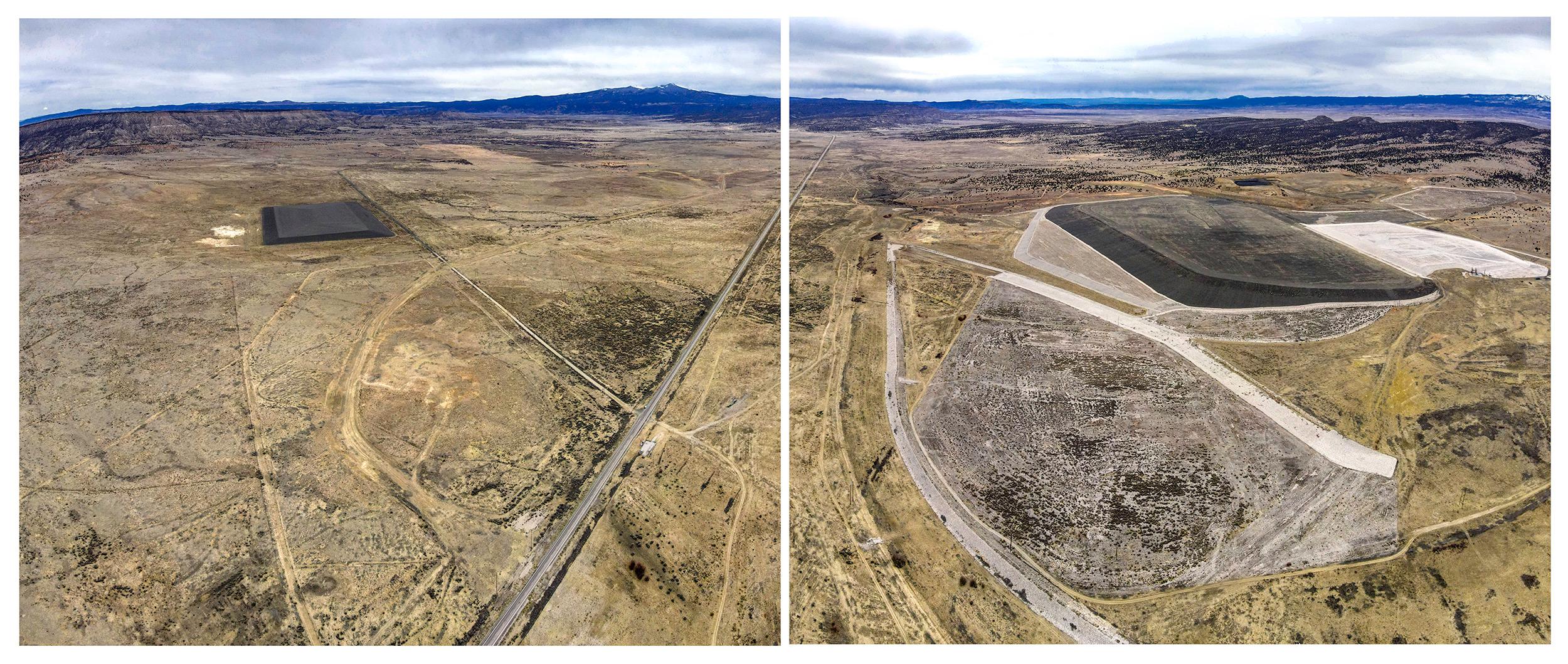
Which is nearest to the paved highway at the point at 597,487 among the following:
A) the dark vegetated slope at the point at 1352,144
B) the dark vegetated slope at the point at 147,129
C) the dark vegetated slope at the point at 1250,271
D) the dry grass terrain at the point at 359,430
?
the dry grass terrain at the point at 359,430

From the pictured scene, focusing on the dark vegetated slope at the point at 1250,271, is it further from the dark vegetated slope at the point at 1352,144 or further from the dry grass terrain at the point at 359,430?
the dark vegetated slope at the point at 1352,144

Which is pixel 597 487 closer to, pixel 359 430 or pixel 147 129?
pixel 359 430

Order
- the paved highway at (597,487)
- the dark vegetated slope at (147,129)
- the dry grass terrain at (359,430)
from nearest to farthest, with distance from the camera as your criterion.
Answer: the paved highway at (597,487), the dry grass terrain at (359,430), the dark vegetated slope at (147,129)

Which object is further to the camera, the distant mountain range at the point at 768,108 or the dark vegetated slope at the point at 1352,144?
the distant mountain range at the point at 768,108

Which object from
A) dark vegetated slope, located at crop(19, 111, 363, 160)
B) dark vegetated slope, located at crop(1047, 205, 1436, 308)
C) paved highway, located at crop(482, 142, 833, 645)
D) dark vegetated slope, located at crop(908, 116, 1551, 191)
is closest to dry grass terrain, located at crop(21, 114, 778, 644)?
paved highway, located at crop(482, 142, 833, 645)

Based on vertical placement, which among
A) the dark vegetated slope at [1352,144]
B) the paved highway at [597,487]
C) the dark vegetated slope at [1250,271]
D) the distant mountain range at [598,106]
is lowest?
the paved highway at [597,487]

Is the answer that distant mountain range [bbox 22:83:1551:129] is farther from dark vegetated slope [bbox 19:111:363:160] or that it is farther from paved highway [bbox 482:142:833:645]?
paved highway [bbox 482:142:833:645]
